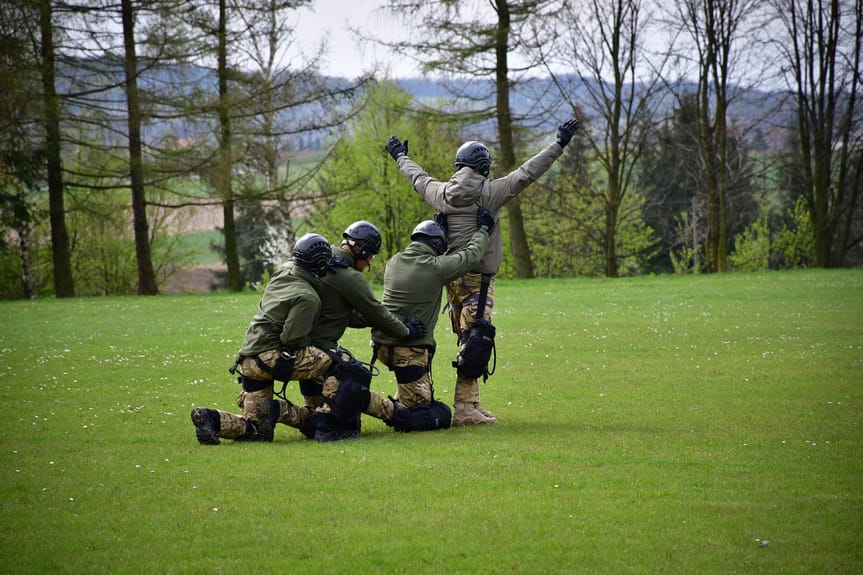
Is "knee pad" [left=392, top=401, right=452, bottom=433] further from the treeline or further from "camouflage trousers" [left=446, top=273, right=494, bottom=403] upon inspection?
the treeline

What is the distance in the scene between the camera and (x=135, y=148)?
112 ft

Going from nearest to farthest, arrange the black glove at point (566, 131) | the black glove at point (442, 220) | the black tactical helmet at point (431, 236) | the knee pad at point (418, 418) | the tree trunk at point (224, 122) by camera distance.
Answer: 1. the knee pad at point (418, 418)
2. the black tactical helmet at point (431, 236)
3. the black glove at point (566, 131)
4. the black glove at point (442, 220)
5. the tree trunk at point (224, 122)

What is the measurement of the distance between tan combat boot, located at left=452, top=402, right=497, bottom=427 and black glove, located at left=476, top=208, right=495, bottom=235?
5.67ft

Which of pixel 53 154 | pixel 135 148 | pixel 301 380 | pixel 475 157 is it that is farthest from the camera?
pixel 135 148

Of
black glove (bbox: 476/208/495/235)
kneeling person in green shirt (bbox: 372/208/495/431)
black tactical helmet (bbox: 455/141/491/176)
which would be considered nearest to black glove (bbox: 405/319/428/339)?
kneeling person in green shirt (bbox: 372/208/495/431)

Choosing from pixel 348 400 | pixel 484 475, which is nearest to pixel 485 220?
pixel 348 400

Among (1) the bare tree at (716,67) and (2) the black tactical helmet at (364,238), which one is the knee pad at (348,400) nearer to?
(2) the black tactical helmet at (364,238)

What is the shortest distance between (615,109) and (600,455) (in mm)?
36836

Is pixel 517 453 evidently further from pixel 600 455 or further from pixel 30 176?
pixel 30 176

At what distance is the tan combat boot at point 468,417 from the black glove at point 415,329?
915 mm

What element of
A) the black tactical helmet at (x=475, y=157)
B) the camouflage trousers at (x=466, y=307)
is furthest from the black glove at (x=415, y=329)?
the black tactical helmet at (x=475, y=157)

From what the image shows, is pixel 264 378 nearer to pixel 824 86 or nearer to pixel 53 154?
pixel 53 154

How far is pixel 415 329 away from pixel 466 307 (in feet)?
2.88

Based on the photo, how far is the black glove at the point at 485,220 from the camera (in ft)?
32.0
